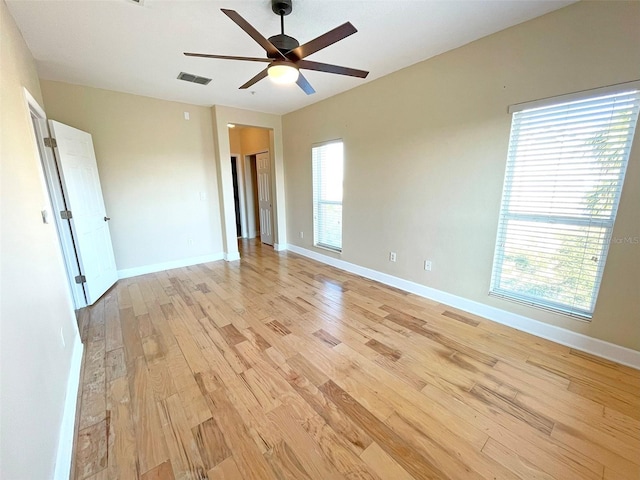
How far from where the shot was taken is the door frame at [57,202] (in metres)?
2.66

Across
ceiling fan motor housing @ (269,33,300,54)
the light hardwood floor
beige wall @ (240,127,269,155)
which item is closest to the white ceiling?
ceiling fan motor housing @ (269,33,300,54)

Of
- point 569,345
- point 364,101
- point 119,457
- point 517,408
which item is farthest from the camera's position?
point 364,101

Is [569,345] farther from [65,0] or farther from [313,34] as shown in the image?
[65,0]

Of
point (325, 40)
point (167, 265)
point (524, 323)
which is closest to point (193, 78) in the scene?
point (325, 40)

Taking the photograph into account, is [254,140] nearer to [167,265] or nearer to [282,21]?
[167,265]

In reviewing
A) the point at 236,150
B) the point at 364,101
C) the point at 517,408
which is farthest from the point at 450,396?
the point at 236,150

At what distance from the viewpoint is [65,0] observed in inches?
72.8

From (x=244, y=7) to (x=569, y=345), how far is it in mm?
3779

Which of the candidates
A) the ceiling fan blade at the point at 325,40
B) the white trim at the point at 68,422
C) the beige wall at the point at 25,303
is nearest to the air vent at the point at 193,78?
the beige wall at the point at 25,303

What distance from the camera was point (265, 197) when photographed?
19.4 feet

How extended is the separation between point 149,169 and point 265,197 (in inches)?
93.4

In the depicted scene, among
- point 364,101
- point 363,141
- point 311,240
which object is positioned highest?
point 364,101

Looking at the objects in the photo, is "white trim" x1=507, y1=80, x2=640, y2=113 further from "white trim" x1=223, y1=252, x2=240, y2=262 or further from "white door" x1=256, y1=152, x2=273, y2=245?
"white trim" x1=223, y1=252, x2=240, y2=262

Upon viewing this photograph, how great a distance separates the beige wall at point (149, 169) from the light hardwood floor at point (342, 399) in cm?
156
